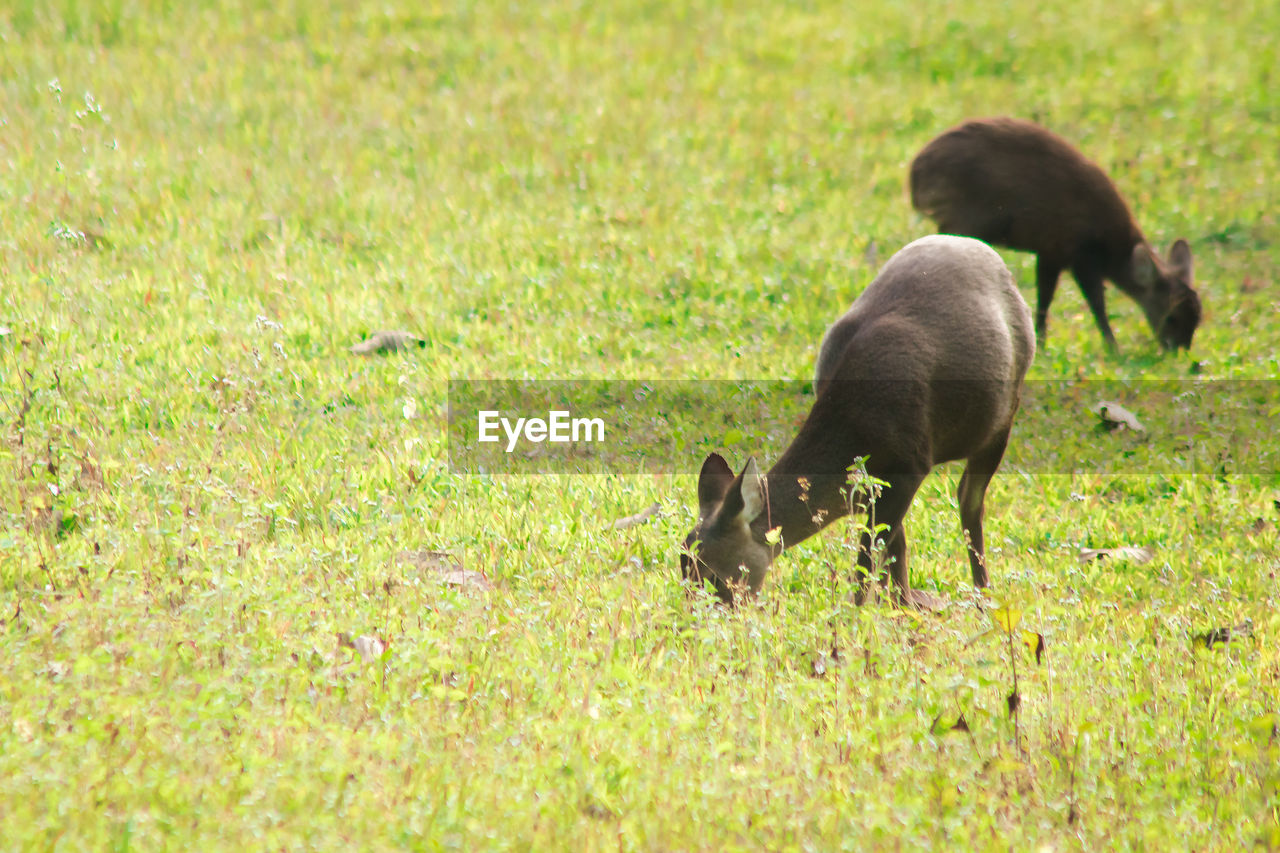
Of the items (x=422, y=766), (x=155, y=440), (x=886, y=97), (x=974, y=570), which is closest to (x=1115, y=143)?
(x=886, y=97)

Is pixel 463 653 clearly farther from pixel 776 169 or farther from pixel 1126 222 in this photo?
pixel 776 169

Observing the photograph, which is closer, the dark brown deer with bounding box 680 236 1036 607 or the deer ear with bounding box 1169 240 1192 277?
the dark brown deer with bounding box 680 236 1036 607

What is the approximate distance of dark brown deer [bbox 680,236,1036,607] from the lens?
565 centimetres

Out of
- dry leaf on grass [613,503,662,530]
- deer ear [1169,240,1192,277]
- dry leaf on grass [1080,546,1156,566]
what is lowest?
dry leaf on grass [1080,546,1156,566]

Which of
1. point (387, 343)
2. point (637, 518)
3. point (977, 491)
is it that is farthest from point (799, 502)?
point (387, 343)

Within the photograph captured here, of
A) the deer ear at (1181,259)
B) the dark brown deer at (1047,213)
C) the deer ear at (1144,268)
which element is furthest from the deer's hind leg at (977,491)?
the deer ear at (1181,259)

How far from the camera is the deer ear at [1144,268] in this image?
10.9 metres

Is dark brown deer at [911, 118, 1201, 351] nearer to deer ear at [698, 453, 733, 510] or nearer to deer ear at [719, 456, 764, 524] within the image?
deer ear at [698, 453, 733, 510]

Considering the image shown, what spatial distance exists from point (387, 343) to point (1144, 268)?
23.0 ft

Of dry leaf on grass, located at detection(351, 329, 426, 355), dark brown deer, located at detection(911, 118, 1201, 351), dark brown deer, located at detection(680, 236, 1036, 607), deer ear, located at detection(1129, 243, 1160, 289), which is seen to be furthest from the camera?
deer ear, located at detection(1129, 243, 1160, 289)

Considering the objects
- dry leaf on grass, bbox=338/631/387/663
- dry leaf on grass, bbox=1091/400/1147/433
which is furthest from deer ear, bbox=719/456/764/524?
dry leaf on grass, bbox=1091/400/1147/433

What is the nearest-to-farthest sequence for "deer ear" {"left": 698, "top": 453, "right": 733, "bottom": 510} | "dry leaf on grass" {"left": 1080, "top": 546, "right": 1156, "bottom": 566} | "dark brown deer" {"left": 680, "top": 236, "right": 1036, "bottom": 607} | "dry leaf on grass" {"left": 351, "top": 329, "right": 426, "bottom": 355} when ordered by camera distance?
"dark brown deer" {"left": 680, "top": 236, "right": 1036, "bottom": 607} < "deer ear" {"left": 698, "top": 453, "right": 733, "bottom": 510} < "dry leaf on grass" {"left": 1080, "top": 546, "right": 1156, "bottom": 566} < "dry leaf on grass" {"left": 351, "top": 329, "right": 426, "bottom": 355}

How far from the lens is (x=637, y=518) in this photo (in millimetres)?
6719

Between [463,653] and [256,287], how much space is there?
601 cm
